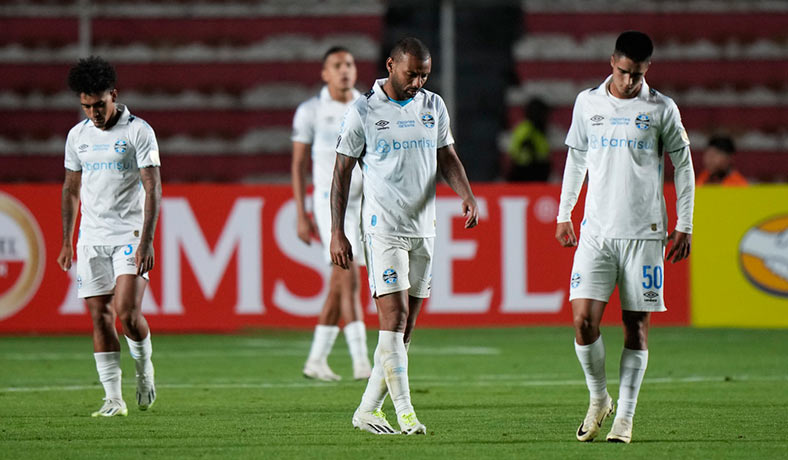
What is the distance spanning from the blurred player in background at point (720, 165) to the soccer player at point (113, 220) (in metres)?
7.32

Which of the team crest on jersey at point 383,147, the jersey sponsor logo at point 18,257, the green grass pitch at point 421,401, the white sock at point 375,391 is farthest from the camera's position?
the jersey sponsor logo at point 18,257

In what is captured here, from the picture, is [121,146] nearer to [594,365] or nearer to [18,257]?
[594,365]

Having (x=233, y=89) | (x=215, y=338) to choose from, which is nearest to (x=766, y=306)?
(x=215, y=338)

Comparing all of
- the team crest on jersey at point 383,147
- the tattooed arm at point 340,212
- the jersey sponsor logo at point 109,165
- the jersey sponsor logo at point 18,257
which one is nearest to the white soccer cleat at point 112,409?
the jersey sponsor logo at point 109,165

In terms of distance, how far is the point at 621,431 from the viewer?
5996mm

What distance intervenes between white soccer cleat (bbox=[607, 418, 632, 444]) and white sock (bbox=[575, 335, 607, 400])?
158mm

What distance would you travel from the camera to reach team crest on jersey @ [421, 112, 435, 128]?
6293mm

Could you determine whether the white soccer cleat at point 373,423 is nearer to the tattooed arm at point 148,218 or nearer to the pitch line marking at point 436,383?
the tattooed arm at point 148,218

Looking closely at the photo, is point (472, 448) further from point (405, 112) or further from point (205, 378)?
point (205, 378)

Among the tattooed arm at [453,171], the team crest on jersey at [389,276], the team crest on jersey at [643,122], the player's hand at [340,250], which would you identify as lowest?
the team crest on jersey at [389,276]

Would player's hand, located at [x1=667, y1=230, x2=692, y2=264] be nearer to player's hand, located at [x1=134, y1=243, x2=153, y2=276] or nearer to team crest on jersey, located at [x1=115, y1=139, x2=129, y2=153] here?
player's hand, located at [x1=134, y1=243, x2=153, y2=276]

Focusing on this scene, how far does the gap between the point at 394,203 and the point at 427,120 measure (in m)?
0.42

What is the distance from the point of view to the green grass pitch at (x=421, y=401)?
5887 millimetres

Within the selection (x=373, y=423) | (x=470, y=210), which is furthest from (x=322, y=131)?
(x=373, y=423)
